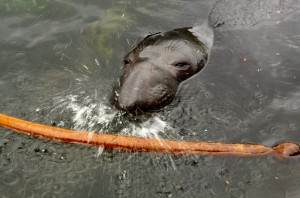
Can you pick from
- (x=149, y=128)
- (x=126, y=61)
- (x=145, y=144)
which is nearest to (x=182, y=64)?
(x=126, y=61)

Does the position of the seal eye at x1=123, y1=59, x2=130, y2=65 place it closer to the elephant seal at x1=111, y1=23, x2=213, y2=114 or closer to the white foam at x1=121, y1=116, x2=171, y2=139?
the elephant seal at x1=111, y1=23, x2=213, y2=114

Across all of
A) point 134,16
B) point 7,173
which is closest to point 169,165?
point 7,173

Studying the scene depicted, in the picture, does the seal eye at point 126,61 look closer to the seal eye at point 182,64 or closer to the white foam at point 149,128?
the seal eye at point 182,64

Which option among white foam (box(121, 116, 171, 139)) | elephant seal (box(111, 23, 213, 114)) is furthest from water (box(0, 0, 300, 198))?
elephant seal (box(111, 23, 213, 114))

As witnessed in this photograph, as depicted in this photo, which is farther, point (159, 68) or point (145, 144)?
point (159, 68)

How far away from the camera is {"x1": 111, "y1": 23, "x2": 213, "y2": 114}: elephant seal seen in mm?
5672

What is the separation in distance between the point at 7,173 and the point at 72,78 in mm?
1921

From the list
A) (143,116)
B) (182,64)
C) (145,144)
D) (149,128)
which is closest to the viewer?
(145,144)

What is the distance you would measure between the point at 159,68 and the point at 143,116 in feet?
2.43

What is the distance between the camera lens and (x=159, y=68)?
6.02 meters

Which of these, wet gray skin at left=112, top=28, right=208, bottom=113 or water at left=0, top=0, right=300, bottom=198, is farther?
wet gray skin at left=112, top=28, right=208, bottom=113

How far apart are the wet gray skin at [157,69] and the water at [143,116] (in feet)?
0.47

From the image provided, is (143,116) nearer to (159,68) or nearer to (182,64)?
(159,68)

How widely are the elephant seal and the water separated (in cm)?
14
